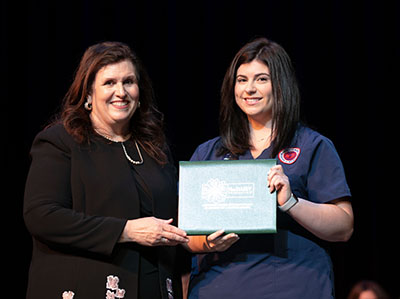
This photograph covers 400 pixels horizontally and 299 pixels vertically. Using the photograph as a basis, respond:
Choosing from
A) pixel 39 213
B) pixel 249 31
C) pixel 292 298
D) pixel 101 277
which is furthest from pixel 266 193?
pixel 249 31

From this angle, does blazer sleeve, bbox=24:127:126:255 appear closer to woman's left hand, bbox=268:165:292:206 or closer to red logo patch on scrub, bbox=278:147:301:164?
woman's left hand, bbox=268:165:292:206

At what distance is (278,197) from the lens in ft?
7.78

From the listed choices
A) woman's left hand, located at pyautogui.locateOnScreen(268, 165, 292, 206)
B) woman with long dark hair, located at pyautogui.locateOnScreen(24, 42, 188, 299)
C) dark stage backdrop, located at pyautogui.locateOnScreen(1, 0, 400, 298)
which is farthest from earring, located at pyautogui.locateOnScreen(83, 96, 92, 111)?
dark stage backdrop, located at pyautogui.locateOnScreen(1, 0, 400, 298)

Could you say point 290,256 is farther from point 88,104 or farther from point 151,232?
point 88,104

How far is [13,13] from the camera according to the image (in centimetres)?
435

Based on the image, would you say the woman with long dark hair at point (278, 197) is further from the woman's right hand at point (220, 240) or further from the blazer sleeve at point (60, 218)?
the blazer sleeve at point (60, 218)

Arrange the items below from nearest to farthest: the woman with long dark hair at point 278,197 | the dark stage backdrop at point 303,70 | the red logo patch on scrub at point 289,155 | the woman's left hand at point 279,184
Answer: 1. the woman's left hand at point 279,184
2. the woman with long dark hair at point 278,197
3. the red logo patch on scrub at point 289,155
4. the dark stage backdrop at point 303,70

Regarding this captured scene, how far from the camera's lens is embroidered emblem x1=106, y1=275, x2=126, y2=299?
2.37m

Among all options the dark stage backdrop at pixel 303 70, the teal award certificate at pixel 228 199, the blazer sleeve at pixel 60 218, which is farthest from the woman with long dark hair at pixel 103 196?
the dark stage backdrop at pixel 303 70

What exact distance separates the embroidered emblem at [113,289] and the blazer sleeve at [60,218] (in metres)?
0.11

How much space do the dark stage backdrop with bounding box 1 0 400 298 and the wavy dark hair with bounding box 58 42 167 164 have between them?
1.50 m

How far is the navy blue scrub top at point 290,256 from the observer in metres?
2.45

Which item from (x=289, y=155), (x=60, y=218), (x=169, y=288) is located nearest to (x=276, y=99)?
(x=289, y=155)

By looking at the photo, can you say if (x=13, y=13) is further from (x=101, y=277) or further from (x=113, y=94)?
(x=101, y=277)
